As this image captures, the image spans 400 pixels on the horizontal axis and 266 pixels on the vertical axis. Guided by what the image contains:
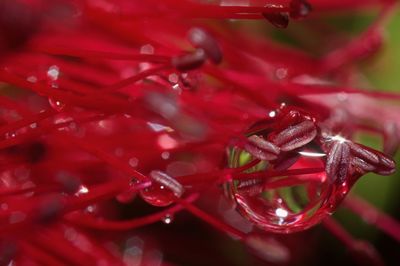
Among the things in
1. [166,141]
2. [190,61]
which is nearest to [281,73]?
[166,141]

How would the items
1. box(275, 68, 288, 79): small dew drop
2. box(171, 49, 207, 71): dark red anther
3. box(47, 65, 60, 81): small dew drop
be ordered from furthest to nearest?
box(275, 68, 288, 79): small dew drop → box(47, 65, 60, 81): small dew drop → box(171, 49, 207, 71): dark red anther

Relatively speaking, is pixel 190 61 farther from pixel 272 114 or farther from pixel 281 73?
pixel 281 73

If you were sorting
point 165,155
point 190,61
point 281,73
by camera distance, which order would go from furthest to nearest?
point 281,73
point 165,155
point 190,61

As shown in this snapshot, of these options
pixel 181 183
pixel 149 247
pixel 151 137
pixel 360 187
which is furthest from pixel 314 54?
pixel 181 183

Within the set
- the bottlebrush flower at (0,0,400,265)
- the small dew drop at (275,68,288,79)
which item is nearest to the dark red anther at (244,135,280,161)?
the bottlebrush flower at (0,0,400,265)

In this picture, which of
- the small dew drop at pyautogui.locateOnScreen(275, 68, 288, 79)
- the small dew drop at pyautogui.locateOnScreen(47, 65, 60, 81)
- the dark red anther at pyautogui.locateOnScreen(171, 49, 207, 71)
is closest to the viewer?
the dark red anther at pyautogui.locateOnScreen(171, 49, 207, 71)

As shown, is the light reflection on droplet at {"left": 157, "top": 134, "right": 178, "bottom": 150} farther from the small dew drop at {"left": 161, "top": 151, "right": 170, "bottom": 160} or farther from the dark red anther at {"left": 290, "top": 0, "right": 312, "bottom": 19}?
the dark red anther at {"left": 290, "top": 0, "right": 312, "bottom": 19}

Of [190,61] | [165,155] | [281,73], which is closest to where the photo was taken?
[190,61]

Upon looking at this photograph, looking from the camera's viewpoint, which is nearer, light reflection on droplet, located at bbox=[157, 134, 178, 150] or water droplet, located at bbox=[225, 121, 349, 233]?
water droplet, located at bbox=[225, 121, 349, 233]

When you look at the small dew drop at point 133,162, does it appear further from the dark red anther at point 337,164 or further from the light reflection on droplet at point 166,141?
the dark red anther at point 337,164
